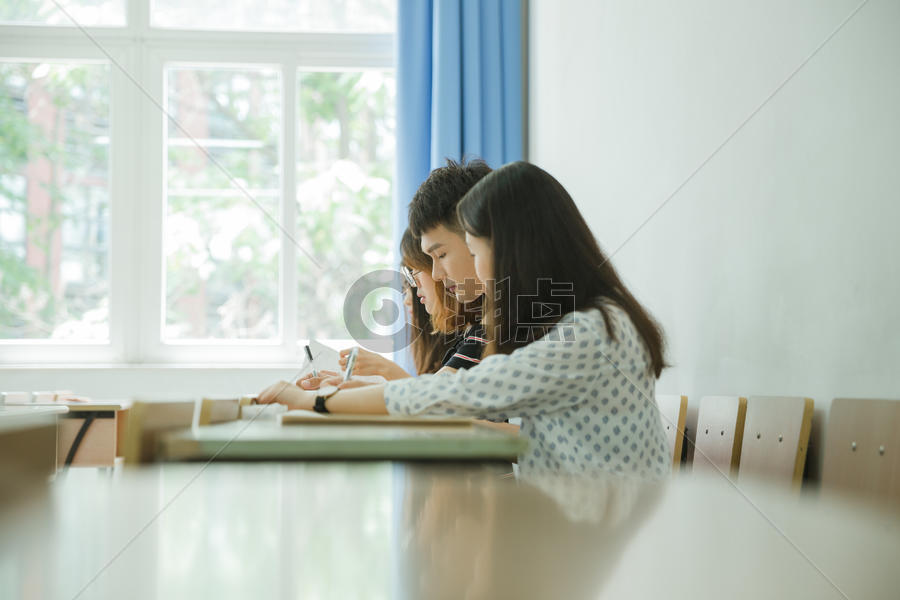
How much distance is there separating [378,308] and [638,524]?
2696 mm

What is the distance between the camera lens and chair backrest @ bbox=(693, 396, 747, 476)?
1079mm

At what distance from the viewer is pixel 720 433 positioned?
113cm

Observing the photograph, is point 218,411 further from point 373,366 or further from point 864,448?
point 373,366

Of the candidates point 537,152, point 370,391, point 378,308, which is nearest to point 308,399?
point 370,391

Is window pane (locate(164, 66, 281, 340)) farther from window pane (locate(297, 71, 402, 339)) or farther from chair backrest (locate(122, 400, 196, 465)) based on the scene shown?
chair backrest (locate(122, 400, 196, 465))

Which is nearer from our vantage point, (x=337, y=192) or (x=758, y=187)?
(x=758, y=187)

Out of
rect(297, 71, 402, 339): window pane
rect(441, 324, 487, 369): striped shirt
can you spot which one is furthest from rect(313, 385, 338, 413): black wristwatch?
rect(297, 71, 402, 339): window pane

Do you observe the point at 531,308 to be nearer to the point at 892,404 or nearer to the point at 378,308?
the point at 892,404

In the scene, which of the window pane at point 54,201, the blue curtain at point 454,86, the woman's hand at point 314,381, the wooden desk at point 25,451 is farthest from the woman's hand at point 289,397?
the window pane at point 54,201

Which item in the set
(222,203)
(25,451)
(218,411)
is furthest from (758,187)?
(222,203)

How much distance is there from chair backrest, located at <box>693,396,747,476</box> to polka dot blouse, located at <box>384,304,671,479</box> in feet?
0.48

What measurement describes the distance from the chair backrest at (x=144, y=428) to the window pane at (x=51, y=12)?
9.18ft

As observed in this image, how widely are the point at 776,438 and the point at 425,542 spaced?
758mm

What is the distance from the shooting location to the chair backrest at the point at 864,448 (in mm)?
748
